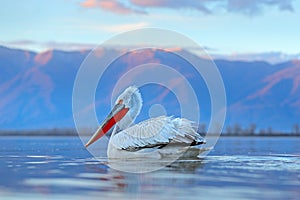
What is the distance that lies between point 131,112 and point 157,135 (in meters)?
1.85

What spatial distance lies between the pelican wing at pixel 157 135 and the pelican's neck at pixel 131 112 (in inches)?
40.3

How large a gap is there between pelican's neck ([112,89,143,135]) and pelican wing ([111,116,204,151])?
1.02 metres

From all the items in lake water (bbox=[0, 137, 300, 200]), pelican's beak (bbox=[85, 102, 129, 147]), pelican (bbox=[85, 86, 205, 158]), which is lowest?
lake water (bbox=[0, 137, 300, 200])

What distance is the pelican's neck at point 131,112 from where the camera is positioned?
15219 millimetres

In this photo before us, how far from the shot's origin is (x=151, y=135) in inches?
538

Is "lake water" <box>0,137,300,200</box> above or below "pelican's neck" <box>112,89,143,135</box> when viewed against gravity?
below

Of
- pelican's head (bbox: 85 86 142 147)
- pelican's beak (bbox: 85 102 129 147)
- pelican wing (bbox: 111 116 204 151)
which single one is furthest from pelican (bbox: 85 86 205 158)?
pelican's beak (bbox: 85 102 129 147)

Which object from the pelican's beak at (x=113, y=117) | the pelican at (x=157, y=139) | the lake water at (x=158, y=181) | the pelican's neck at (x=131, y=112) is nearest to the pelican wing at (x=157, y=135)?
the pelican at (x=157, y=139)

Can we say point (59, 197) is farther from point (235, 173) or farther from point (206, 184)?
point (235, 173)

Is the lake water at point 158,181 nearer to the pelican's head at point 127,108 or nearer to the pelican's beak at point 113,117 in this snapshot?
the pelican's head at point 127,108

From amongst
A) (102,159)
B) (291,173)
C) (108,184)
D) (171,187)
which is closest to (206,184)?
(171,187)

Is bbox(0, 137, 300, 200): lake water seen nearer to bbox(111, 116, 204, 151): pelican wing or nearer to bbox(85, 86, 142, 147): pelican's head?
bbox(111, 116, 204, 151): pelican wing

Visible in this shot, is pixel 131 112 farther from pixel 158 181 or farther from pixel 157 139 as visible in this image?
pixel 158 181

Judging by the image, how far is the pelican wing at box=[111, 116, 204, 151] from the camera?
44.8 feet
